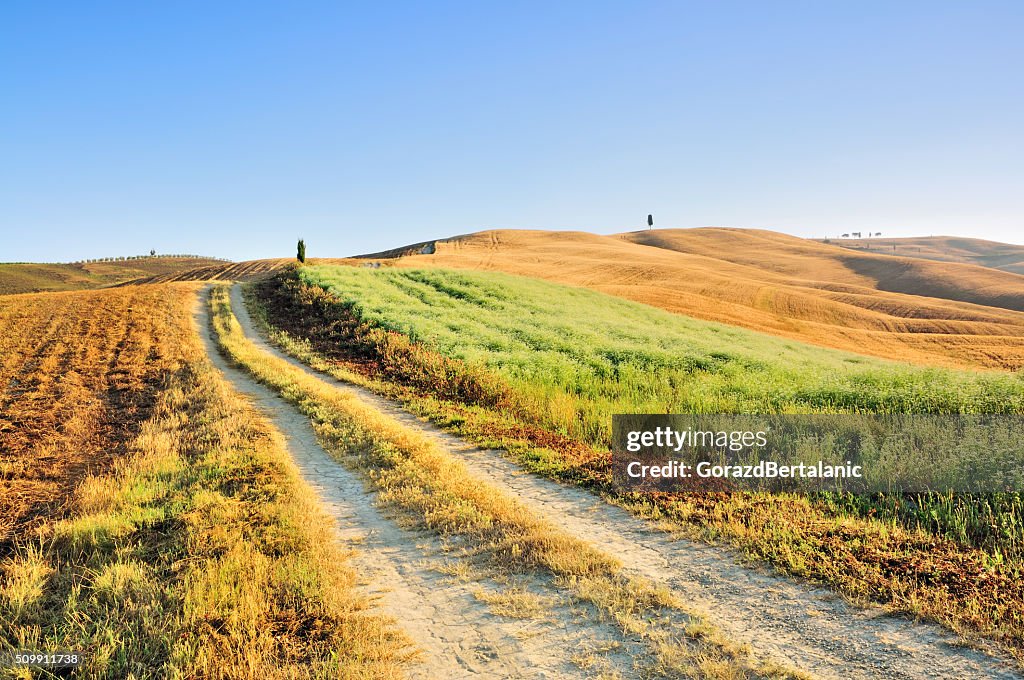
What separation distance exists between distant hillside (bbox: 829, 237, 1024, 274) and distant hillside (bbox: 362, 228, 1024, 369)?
71346mm

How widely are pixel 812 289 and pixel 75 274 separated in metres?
129

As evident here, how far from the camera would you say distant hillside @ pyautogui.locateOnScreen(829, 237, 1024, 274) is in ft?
464

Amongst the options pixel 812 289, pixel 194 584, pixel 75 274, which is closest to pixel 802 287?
pixel 812 289

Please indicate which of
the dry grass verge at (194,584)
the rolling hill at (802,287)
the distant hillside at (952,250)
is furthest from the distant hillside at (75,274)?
the distant hillside at (952,250)

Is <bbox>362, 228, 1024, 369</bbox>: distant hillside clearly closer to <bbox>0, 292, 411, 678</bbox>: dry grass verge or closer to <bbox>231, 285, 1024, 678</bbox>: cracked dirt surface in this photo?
<bbox>231, 285, 1024, 678</bbox>: cracked dirt surface

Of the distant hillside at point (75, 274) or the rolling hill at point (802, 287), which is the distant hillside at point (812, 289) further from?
the distant hillside at point (75, 274)

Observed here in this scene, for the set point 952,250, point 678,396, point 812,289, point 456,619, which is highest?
point 952,250

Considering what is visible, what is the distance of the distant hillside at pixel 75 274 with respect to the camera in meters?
92.2

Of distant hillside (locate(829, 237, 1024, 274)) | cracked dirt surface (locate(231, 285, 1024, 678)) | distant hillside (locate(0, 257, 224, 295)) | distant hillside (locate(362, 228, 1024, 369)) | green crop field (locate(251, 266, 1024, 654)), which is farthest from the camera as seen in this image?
distant hillside (locate(829, 237, 1024, 274))

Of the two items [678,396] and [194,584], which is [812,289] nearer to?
[678,396]

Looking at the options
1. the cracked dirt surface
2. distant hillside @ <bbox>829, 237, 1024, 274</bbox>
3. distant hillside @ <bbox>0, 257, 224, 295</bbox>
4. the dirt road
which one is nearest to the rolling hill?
the cracked dirt surface

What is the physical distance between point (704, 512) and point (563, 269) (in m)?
53.2

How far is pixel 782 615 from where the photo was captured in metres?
4.92

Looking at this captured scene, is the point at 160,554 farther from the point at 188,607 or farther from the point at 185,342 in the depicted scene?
the point at 185,342
